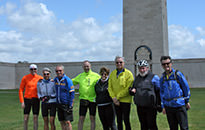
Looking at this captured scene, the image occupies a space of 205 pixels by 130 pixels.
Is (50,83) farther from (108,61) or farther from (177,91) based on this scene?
(108,61)

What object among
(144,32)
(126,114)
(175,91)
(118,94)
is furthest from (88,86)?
(144,32)

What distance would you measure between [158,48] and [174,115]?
657 inches

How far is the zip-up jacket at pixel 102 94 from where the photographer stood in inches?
211

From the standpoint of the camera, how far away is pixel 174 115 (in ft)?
14.9

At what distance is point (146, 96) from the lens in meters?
4.75

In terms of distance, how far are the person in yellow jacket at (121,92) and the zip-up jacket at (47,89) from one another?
4.72 feet

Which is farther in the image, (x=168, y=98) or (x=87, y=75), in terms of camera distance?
(x=87, y=75)

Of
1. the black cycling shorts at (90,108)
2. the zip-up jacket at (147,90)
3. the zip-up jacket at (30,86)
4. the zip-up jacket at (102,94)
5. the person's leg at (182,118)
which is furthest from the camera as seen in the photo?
the zip-up jacket at (30,86)

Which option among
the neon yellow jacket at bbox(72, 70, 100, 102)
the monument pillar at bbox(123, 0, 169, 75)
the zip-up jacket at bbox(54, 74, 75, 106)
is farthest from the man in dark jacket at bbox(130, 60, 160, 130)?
the monument pillar at bbox(123, 0, 169, 75)

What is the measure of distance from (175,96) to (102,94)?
1.68m

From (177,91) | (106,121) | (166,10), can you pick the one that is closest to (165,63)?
(177,91)

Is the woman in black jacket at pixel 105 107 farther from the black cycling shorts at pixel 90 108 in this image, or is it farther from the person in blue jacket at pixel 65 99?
the person in blue jacket at pixel 65 99

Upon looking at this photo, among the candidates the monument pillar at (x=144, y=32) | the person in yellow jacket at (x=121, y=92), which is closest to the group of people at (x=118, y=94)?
the person in yellow jacket at (x=121, y=92)

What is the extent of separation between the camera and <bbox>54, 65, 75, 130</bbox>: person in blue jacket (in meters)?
5.46
